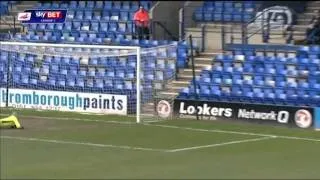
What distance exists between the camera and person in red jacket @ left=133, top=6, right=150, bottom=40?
28844 mm

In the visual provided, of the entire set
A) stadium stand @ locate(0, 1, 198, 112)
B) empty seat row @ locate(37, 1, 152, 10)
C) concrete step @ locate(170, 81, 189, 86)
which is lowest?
concrete step @ locate(170, 81, 189, 86)

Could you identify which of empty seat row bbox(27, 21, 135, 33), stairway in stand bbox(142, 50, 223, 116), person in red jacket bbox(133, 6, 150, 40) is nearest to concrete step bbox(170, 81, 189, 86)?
stairway in stand bbox(142, 50, 223, 116)

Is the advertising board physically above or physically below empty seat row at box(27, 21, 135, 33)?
below

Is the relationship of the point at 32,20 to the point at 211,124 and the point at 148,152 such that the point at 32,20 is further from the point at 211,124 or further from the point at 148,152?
the point at 148,152

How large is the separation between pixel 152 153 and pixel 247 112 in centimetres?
656

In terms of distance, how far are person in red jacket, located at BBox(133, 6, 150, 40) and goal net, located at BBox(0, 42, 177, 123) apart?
2606mm

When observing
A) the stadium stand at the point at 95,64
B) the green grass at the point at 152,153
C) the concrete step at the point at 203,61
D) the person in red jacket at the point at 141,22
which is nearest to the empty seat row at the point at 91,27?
the stadium stand at the point at 95,64

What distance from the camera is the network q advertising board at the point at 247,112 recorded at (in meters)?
21.1

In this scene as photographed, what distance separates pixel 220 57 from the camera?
1025 inches

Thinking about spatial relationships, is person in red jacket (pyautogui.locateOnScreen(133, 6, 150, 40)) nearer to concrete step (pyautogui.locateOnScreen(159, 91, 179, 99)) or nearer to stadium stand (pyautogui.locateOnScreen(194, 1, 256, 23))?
stadium stand (pyautogui.locateOnScreen(194, 1, 256, 23))

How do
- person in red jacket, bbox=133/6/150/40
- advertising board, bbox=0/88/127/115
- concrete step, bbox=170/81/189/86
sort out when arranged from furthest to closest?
1. person in red jacket, bbox=133/6/150/40
2. concrete step, bbox=170/81/189/86
3. advertising board, bbox=0/88/127/115

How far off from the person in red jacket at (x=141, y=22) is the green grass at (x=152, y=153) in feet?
23.2

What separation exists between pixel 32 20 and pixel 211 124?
6923mm

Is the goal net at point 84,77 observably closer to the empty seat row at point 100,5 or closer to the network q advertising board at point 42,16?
the network q advertising board at point 42,16
